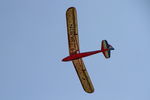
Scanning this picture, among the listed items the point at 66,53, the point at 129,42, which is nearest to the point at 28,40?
the point at 66,53

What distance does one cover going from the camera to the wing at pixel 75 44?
1286 mm

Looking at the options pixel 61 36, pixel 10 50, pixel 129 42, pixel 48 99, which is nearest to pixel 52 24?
pixel 61 36

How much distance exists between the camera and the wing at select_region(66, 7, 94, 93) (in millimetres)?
1286

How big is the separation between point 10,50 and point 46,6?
1.00 ft

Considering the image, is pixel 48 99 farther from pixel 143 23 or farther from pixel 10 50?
pixel 143 23

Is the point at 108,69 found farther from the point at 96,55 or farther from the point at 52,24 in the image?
the point at 52,24

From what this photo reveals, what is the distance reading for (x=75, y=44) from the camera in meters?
1.30

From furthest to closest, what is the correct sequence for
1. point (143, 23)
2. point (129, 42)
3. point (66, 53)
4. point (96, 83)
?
point (143, 23) < point (129, 42) < point (96, 83) < point (66, 53)

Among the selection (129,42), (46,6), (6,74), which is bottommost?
(6,74)

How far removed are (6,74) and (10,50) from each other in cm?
11

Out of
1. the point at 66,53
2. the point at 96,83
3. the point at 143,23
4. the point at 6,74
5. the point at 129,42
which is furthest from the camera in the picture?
the point at 143,23

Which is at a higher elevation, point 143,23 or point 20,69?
point 143,23

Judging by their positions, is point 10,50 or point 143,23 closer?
point 10,50

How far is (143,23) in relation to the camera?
189 centimetres
